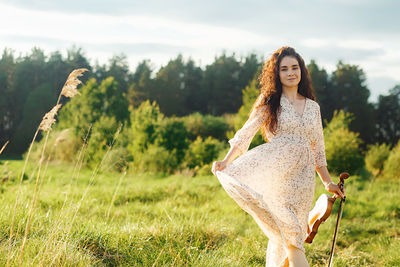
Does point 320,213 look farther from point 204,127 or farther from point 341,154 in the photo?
point 204,127

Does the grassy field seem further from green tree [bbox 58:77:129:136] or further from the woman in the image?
green tree [bbox 58:77:129:136]

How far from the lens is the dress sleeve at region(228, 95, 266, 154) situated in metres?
3.22

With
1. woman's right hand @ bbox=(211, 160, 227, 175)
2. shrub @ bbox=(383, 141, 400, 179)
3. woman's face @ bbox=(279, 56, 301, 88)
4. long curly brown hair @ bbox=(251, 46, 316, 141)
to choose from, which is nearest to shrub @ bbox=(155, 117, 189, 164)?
shrub @ bbox=(383, 141, 400, 179)

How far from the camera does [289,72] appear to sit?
3342mm

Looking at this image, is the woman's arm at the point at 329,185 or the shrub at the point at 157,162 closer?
the woman's arm at the point at 329,185

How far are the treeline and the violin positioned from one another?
23207mm

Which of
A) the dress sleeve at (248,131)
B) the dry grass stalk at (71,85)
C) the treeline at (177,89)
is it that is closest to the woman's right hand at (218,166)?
the dress sleeve at (248,131)

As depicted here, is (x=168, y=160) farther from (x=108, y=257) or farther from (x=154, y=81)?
(x=154, y=81)

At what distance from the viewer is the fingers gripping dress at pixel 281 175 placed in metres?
2.82

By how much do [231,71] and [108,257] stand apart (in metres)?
36.7

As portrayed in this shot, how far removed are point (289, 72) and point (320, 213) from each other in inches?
47.7

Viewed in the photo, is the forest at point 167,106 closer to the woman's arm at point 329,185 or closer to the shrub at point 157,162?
the shrub at point 157,162

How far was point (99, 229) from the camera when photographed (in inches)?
154

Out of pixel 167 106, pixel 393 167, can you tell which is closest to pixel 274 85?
pixel 393 167
